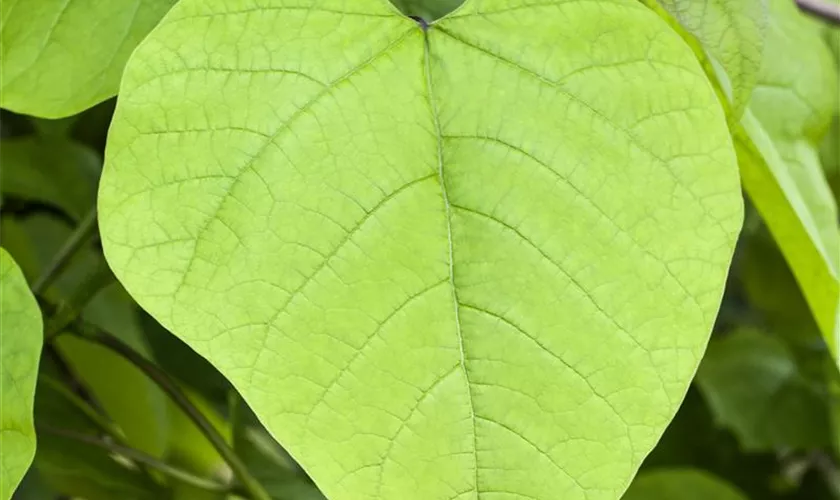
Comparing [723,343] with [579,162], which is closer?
[579,162]

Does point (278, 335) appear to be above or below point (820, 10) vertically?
below

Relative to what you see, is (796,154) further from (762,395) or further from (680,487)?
(762,395)

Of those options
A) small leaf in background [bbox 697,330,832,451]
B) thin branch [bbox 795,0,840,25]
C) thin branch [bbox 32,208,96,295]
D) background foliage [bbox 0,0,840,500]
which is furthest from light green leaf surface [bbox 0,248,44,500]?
small leaf in background [bbox 697,330,832,451]

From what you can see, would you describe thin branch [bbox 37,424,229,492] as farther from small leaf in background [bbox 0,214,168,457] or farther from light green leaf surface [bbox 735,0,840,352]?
light green leaf surface [bbox 735,0,840,352]

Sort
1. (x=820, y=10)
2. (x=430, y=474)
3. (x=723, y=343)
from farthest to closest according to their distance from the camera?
(x=723, y=343) → (x=820, y=10) → (x=430, y=474)

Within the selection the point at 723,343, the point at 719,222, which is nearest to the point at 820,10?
the point at 719,222

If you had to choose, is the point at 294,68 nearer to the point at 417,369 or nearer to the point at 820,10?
the point at 417,369
